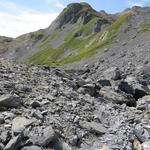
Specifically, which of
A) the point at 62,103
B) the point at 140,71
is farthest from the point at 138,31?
the point at 62,103

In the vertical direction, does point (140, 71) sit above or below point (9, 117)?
below

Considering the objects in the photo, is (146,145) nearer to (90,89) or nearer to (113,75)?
(90,89)

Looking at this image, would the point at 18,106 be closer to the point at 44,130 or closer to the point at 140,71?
the point at 44,130

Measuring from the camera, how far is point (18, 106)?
27688 mm

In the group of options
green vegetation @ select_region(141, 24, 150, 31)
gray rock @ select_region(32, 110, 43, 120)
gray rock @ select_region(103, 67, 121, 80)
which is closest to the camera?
gray rock @ select_region(32, 110, 43, 120)

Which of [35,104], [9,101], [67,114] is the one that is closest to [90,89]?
[67,114]

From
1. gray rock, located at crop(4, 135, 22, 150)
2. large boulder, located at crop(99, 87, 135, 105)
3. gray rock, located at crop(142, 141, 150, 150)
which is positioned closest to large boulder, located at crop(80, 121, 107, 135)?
gray rock, located at crop(142, 141, 150, 150)

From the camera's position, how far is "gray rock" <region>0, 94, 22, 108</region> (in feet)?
87.6

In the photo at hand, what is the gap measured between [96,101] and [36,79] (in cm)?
659

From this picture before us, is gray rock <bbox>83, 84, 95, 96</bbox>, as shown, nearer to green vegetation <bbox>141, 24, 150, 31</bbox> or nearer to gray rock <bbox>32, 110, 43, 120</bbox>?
gray rock <bbox>32, 110, 43, 120</bbox>

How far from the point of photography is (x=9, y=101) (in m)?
27.1

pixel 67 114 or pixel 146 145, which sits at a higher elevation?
pixel 67 114

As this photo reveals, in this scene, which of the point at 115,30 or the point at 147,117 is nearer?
the point at 147,117

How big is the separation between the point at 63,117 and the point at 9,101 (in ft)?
13.3
